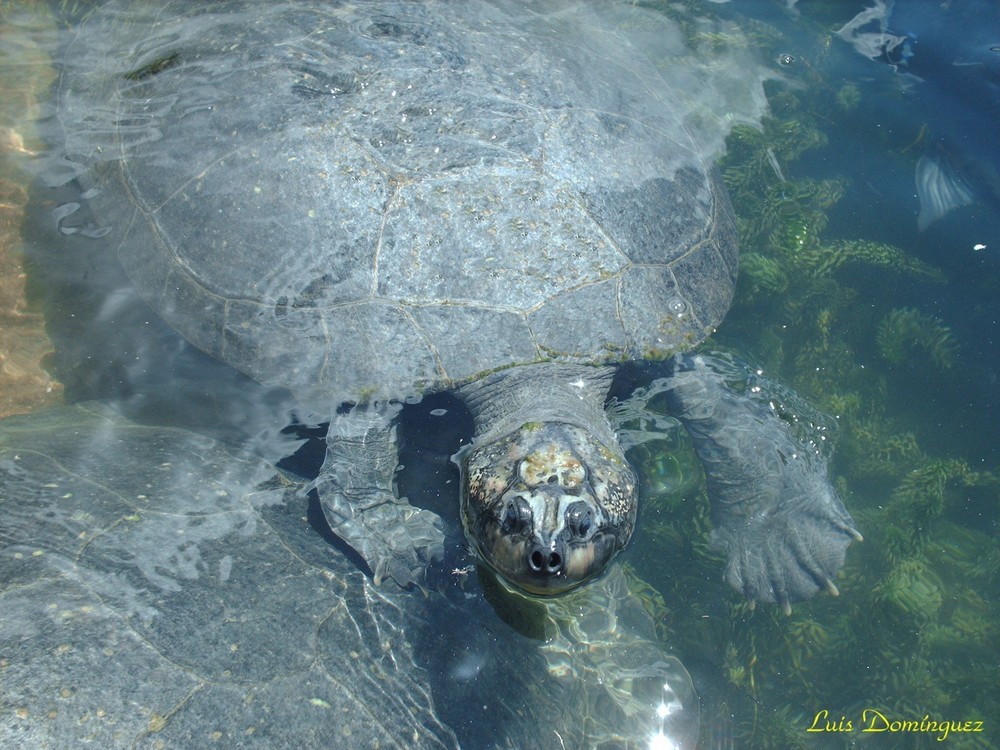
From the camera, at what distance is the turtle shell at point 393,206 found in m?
3.38

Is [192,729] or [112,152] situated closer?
[192,729]

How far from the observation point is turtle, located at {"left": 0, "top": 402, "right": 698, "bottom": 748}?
2359mm

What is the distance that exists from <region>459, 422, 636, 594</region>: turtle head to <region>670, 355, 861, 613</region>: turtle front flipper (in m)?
0.85

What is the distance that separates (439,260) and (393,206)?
365 millimetres

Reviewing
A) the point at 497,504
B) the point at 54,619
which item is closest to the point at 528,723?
the point at 497,504

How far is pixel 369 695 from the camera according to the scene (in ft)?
8.97

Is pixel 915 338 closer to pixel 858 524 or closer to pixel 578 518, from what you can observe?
pixel 858 524

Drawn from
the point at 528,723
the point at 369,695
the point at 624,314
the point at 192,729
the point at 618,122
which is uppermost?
the point at 618,122

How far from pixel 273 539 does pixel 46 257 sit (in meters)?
2.82

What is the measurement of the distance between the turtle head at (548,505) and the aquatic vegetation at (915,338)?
8.92 feet

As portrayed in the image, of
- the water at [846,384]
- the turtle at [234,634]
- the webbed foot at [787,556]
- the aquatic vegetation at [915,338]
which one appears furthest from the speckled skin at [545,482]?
the aquatic vegetation at [915,338]

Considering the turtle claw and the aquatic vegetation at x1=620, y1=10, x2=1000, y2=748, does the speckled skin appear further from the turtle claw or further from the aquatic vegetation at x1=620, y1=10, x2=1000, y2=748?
the turtle claw

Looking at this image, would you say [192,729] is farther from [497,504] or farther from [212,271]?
[212,271]

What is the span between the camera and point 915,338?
4.83 meters
